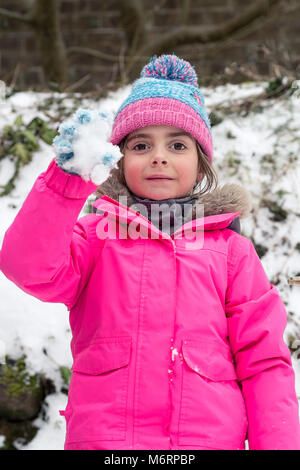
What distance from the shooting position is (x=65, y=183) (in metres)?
1.24

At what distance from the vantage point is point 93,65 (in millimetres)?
5797

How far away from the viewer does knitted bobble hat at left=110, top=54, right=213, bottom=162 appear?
1706 mm

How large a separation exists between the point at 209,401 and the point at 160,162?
29.3 inches

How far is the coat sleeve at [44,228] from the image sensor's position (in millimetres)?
1251

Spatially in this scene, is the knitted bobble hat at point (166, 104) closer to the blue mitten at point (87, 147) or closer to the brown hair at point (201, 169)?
the brown hair at point (201, 169)

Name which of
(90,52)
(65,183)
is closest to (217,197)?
(65,183)

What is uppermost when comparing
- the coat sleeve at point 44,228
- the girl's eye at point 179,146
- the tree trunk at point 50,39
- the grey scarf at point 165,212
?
the tree trunk at point 50,39

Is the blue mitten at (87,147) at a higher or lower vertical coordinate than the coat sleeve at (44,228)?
higher

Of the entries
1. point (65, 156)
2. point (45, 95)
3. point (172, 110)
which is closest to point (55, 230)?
point (65, 156)

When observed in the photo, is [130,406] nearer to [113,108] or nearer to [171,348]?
[171,348]

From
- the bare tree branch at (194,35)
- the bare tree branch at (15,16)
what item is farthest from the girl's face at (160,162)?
the bare tree branch at (15,16)

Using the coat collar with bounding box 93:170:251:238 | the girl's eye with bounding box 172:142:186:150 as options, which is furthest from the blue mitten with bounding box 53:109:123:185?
the girl's eye with bounding box 172:142:186:150

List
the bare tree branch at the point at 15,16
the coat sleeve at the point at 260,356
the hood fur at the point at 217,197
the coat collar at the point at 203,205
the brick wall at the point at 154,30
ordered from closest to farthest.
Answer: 1. the coat sleeve at the point at 260,356
2. the coat collar at the point at 203,205
3. the hood fur at the point at 217,197
4. the bare tree branch at the point at 15,16
5. the brick wall at the point at 154,30

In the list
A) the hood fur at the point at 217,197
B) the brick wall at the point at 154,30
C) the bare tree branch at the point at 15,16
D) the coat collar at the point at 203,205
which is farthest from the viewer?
the brick wall at the point at 154,30
